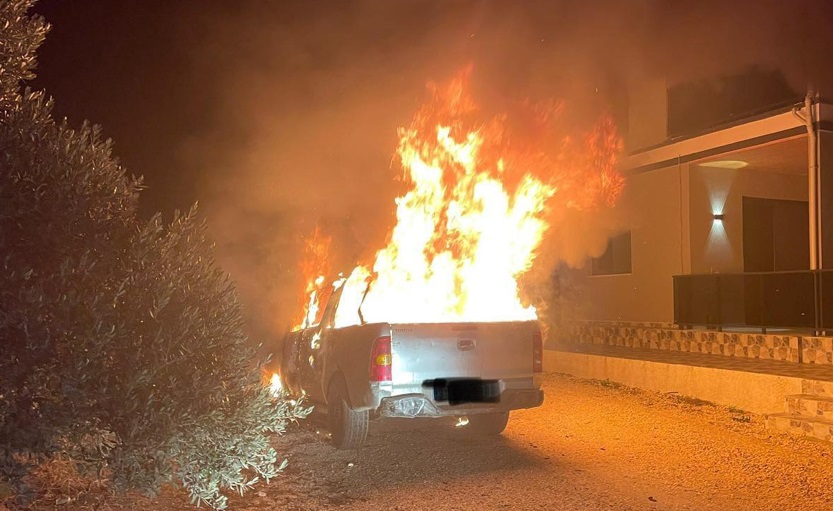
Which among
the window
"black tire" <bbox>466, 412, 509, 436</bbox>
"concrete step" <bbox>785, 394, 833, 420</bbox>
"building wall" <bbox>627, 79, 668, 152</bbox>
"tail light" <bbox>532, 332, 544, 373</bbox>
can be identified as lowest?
"black tire" <bbox>466, 412, 509, 436</bbox>

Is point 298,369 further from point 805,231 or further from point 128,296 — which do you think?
point 805,231

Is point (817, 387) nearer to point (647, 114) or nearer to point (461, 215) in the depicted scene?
point (461, 215)

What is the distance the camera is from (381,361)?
20.8 ft

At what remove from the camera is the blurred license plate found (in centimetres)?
646

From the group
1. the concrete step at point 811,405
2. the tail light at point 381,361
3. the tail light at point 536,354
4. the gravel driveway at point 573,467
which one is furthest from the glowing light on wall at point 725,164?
the tail light at point 381,361

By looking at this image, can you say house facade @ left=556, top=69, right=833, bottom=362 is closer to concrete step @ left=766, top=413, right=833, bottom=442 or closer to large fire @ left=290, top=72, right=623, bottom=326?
large fire @ left=290, top=72, right=623, bottom=326

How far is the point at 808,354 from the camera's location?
9805 mm

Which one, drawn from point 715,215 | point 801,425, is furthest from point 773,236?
point 801,425

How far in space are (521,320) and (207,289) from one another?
332 centimetres

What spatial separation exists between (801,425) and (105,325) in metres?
6.63

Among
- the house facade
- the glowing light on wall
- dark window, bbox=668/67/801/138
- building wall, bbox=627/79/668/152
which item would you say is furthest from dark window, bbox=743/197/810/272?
building wall, bbox=627/79/668/152

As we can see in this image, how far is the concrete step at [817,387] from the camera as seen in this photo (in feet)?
24.7

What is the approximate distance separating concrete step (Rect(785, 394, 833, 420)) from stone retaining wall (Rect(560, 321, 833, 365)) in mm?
2349

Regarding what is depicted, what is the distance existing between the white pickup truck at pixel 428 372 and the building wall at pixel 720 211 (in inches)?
306
